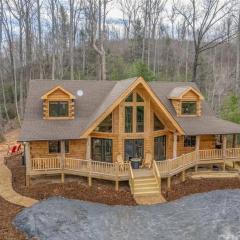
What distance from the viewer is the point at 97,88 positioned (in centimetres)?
2512

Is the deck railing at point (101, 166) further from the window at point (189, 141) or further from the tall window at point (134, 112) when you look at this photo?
the window at point (189, 141)

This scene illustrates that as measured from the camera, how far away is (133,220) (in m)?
16.9

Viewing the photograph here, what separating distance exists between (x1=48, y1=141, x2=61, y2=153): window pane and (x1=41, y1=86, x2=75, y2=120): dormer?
1.68 m

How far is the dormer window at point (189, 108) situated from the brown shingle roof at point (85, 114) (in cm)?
60

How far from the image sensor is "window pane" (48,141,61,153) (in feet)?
72.5

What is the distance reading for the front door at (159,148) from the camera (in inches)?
915

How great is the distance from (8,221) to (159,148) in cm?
1104

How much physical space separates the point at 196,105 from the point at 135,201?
9569mm

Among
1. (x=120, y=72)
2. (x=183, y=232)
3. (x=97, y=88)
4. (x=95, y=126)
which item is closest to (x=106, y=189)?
(x=95, y=126)

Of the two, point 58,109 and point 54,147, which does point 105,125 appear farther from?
point 54,147

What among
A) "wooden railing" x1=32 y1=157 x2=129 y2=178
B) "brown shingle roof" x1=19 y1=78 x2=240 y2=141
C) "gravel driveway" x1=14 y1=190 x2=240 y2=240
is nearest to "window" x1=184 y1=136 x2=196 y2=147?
"brown shingle roof" x1=19 y1=78 x2=240 y2=141

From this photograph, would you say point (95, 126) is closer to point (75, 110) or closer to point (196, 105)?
point (75, 110)

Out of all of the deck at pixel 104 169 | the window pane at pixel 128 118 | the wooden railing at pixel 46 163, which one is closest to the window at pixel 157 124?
the window pane at pixel 128 118

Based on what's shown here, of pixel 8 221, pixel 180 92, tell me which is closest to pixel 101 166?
pixel 8 221
